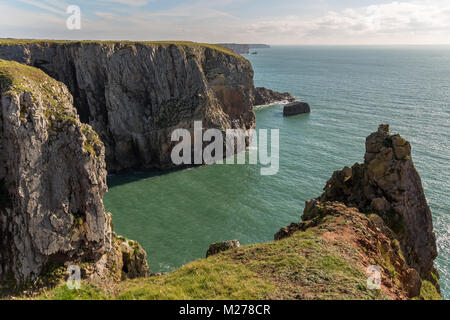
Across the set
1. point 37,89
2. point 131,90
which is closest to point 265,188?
point 131,90

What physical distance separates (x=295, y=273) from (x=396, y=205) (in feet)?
46.3

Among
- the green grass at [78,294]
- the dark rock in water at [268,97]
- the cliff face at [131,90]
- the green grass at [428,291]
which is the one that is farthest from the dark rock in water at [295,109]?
the green grass at [78,294]

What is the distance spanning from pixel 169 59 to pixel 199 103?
13.0 metres

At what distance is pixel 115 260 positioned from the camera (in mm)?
27688

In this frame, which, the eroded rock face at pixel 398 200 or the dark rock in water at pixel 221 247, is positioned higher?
the eroded rock face at pixel 398 200

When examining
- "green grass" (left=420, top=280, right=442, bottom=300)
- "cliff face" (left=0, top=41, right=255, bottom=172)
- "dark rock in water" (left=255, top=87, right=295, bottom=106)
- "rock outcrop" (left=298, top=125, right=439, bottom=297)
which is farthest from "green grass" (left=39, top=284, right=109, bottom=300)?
"dark rock in water" (left=255, top=87, right=295, bottom=106)

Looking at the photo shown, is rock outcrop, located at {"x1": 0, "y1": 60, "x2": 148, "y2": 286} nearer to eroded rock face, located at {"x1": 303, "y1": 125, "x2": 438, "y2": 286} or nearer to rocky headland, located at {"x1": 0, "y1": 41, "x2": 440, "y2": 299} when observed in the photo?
rocky headland, located at {"x1": 0, "y1": 41, "x2": 440, "y2": 299}

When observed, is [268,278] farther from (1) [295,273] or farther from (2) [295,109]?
(2) [295,109]

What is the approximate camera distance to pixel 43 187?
23.7 metres

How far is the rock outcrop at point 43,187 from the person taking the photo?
22.9 m

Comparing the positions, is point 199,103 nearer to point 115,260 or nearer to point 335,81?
point 115,260

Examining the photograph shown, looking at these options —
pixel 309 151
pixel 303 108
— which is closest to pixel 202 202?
pixel 309 151

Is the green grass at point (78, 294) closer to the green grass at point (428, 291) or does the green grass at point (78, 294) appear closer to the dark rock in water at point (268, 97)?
the green grass at point (428, 291)

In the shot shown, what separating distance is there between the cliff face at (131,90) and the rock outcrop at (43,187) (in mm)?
38065
